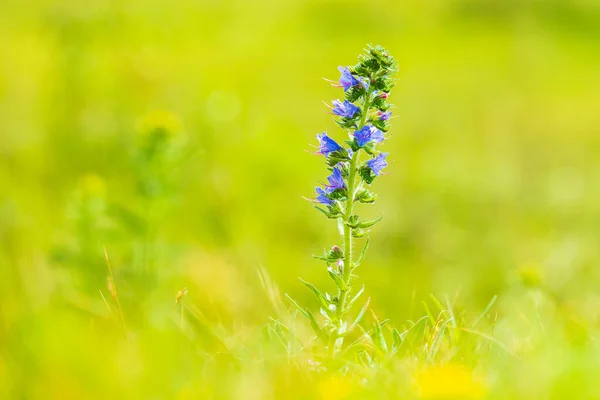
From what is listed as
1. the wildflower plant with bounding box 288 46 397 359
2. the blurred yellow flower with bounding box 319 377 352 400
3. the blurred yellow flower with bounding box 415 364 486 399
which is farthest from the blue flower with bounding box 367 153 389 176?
the blurred yellow flower with bounding box 415 364 486 399

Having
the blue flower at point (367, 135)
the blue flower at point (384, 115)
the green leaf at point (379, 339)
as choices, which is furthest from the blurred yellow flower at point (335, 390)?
the blue flower at point (384, 115)

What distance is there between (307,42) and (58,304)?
799 inches

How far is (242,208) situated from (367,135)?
5.60 metres

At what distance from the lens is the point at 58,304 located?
18.6ft

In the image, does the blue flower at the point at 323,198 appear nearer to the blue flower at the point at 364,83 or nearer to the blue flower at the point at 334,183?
the blue flower at the point at 334,183

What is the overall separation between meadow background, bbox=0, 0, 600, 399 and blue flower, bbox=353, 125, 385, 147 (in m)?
0.77

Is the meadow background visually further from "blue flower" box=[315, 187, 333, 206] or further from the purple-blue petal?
the purple-blue petal

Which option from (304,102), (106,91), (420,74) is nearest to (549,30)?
(420,74)

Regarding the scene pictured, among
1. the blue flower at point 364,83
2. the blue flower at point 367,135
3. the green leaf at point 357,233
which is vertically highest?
the blue flower at point 364,83

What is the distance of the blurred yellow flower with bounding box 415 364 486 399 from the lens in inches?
74.7

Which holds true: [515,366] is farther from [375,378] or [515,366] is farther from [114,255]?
[114,255]

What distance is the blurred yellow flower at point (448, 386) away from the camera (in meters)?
1.90

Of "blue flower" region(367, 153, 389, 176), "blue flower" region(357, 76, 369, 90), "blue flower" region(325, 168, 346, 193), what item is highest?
"blue flower" region(357, 76, 369, 90)

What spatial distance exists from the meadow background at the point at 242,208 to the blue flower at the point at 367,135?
772 millimetres
